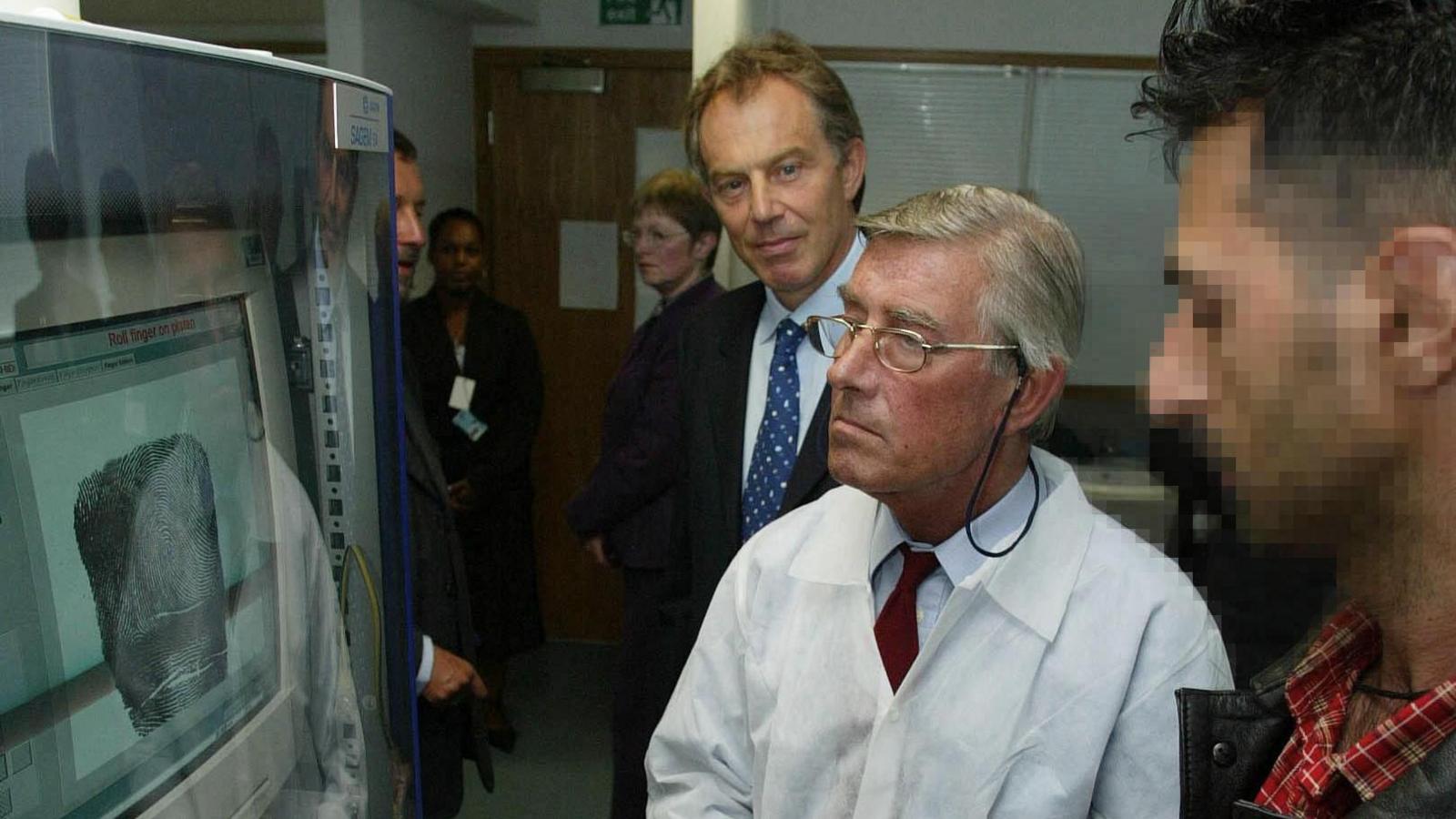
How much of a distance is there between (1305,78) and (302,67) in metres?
0.73

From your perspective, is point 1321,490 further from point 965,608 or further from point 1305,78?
point 965,608

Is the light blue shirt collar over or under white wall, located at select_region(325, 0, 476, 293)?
under

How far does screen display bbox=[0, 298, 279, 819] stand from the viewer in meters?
0.65

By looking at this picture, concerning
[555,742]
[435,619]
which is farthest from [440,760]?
[555,742]

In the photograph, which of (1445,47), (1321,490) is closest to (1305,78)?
(1445,47)

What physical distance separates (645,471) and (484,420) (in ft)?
4.87

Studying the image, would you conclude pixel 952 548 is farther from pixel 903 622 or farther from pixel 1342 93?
pixel 1342 93

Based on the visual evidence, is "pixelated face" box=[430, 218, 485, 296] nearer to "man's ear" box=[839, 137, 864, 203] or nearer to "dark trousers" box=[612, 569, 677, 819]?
"dark trousers" box=[612, 569, 677, 819]

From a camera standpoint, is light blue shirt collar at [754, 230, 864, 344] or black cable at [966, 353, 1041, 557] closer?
black cable at [966, 353, 1041, 557]

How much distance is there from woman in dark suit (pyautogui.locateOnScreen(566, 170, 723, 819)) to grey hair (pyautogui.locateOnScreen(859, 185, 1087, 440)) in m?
0.96

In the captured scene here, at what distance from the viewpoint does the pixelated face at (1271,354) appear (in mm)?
603

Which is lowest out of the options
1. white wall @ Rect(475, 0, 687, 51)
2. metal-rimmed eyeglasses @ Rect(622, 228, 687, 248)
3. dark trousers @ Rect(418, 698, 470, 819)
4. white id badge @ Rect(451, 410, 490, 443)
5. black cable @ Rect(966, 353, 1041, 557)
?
dark trousers @ Rect(418, 698, 470, 819)

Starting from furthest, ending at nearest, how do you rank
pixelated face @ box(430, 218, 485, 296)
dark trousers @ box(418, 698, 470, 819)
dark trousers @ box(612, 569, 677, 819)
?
pixelated face @ box(430, 218, 485, 296) < dark trousers @ box(612, 569, 677, 819) < dark trousers @ box(418, 698, 470, 819)

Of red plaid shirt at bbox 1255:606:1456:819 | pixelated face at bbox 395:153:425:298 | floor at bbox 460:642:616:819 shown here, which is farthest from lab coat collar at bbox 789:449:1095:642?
floor at bbox 460:642:616:819
